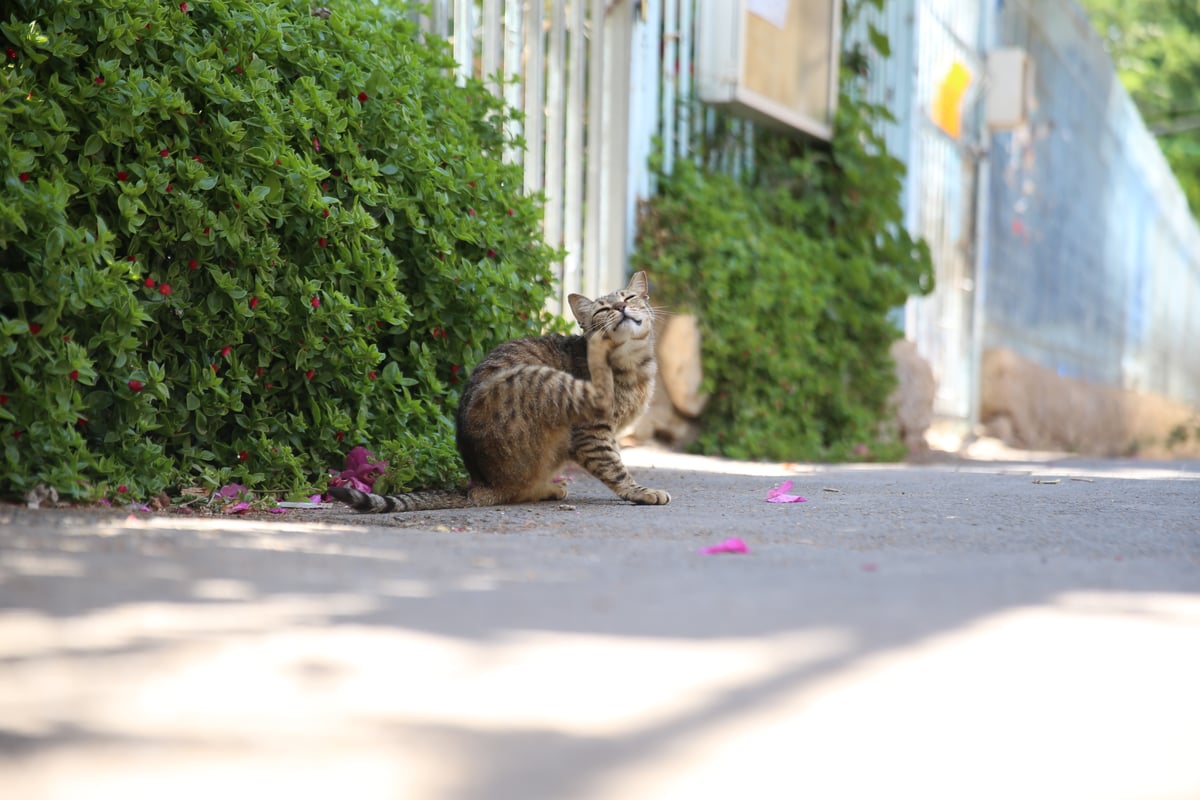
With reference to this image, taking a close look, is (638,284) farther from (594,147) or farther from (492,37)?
(594,147)

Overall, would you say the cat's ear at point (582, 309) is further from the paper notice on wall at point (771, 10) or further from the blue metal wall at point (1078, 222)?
the blue metal wall at point (1078, 222)

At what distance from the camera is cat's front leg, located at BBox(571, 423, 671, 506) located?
4293 mm

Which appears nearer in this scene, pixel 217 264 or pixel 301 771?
pixel 301 771

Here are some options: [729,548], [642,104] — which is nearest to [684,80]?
[642,104]

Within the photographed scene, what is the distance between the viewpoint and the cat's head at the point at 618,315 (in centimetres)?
441

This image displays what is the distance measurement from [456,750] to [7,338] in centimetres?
209

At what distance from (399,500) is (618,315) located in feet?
3.51

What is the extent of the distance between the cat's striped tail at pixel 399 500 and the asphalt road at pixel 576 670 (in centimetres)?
78

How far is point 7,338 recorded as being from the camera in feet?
10.0

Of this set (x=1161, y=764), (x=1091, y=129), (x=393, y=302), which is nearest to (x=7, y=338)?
(x=393, y=302)

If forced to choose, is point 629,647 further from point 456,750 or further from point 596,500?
point 596,500

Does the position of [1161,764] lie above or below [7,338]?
below

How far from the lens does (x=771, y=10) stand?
828 centimetres

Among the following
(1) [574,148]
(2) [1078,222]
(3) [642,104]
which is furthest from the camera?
(2) [1078,222]
